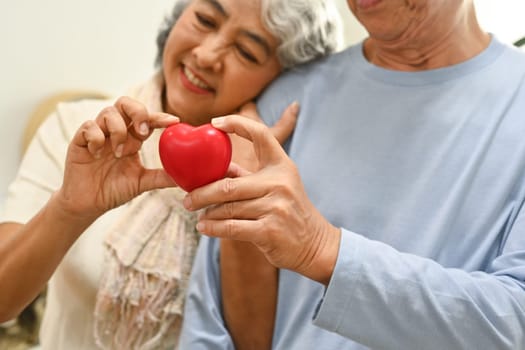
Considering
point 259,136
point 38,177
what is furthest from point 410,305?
point 38,177

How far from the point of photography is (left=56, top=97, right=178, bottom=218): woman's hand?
778 mm

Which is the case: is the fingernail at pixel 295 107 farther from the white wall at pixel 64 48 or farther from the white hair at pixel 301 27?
the white wall at pixel 64 48

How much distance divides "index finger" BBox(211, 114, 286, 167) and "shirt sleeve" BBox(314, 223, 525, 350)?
0.16 m

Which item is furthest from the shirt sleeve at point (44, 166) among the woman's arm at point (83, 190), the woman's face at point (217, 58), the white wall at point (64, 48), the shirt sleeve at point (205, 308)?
the white wall at point (64, 48)

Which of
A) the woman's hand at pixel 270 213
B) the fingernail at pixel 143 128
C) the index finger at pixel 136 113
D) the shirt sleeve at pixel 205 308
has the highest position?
the index finger at pixel 136 113

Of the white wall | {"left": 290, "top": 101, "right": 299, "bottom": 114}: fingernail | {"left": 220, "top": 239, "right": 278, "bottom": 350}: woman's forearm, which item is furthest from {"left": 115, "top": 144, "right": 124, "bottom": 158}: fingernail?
the white wall

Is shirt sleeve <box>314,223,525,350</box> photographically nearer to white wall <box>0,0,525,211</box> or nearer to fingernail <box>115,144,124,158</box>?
fingernail <box>115,144,124,158</box>

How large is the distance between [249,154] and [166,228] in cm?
27

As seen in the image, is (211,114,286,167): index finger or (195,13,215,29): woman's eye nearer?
(211,114,286,167): index finger

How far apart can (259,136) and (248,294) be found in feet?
1.35

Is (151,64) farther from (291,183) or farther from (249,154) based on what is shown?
(291,183)

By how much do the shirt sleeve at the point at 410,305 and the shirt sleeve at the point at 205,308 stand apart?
0.32 metres

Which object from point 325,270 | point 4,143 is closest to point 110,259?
point 325,270

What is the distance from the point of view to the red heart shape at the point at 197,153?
0.72 m
